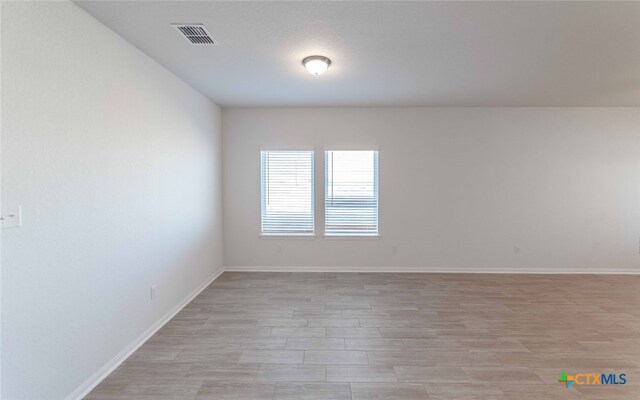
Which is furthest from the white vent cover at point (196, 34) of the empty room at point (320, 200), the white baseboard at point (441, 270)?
the white baseboard at point (441, 270)

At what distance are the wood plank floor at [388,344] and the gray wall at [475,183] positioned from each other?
Result: 759 mm

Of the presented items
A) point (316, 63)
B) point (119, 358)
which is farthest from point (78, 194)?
point (316, 63)

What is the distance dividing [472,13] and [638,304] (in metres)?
4.02

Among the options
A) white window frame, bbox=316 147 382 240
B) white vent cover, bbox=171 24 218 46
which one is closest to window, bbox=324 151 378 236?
white window frame, bbox=316 147 382 240

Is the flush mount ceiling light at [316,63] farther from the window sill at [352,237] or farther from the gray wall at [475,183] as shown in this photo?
the window sill at [352,237]

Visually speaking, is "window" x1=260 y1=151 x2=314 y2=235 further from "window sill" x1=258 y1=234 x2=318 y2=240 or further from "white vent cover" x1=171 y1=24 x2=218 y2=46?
"white vent cover" x1=171 y1=24 x2=218 y2=46

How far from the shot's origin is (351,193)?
4.78 m

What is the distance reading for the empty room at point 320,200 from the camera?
1845 millimetres

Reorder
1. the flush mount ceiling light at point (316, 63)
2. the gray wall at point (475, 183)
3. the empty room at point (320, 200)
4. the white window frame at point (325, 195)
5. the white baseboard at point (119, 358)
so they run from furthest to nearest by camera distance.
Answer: the white window frame at point (325, 195) → the gray wall at point (475, 183) → the flush mount ceiling light at point (316, 63) → the white baseboard at point (119, 358) → the empty room at point (320, 200)

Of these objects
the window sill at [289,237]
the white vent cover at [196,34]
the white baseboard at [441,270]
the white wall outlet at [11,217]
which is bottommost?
the white baseboard at [441,270]

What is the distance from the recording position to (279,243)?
4812mm

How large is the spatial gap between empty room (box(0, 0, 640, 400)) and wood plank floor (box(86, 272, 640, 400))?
2 centimetres

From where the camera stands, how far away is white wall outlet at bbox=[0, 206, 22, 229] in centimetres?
149

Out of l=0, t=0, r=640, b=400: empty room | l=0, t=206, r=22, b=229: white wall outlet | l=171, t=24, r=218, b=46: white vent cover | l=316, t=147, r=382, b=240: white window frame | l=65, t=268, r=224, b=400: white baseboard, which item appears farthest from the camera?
l=316, t=147, r=382, b=240: white window frame
